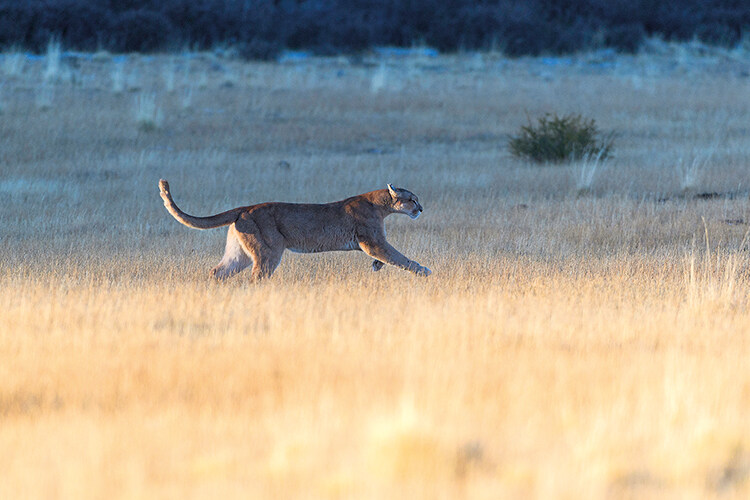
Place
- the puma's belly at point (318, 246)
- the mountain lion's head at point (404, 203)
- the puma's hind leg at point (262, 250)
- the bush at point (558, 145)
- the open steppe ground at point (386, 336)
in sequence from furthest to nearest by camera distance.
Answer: the bush at point (558, 145) < the mountain lion's head at point (404, 203) < the puma's belly at point (318, 246) < the puma's hind leg at point (262, 250) < the open steppe ground at point (386, 336)

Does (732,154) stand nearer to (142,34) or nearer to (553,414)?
(553,414)

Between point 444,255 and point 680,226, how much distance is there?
10.2 ft

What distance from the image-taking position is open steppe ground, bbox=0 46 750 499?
4.00 m

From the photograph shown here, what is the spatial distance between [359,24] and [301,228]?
32.9 meters

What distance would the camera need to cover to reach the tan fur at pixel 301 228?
7.77 meters

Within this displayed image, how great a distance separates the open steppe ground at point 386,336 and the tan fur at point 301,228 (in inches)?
7.8

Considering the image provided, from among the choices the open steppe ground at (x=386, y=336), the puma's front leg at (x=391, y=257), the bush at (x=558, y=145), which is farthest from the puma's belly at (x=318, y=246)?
the bush at (x=558, y=145)

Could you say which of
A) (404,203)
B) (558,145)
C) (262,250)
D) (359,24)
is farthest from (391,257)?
(359,24)

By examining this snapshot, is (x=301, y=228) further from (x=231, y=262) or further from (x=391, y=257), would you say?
(x=391, y=257)

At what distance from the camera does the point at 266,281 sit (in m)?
7.87

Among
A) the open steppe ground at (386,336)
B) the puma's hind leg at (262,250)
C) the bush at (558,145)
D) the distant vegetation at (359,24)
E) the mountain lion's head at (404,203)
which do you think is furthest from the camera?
the distant vegetation at (359,24)

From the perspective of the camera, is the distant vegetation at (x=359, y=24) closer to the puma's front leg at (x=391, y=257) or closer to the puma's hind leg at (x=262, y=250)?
the puma's hind leg at (x=262, y=250)

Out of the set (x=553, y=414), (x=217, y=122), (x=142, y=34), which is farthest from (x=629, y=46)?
(x=553, y=414)

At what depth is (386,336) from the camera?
6.03 m
